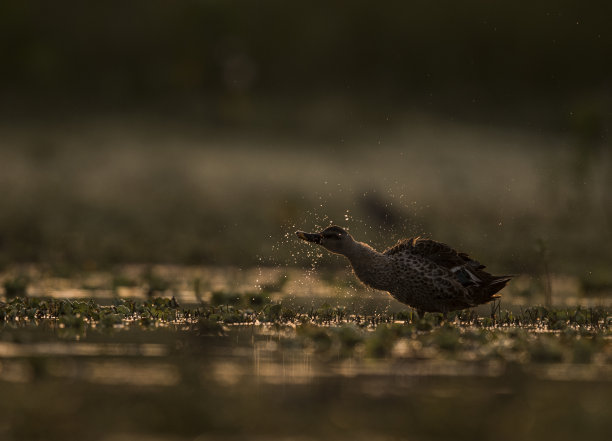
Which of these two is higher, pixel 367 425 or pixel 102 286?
pixel 102 286

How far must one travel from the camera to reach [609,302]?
1666cm

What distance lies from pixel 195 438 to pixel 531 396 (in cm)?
293

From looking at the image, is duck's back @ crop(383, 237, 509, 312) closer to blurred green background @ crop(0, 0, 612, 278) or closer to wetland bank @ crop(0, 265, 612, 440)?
wetland bank @ crop(0, 265, 612, 440)

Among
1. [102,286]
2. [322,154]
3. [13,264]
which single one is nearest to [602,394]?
[102,286]

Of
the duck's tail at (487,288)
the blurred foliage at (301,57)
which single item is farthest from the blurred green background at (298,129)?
the duck's tail at (487,288)

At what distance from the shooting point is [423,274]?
1365cm

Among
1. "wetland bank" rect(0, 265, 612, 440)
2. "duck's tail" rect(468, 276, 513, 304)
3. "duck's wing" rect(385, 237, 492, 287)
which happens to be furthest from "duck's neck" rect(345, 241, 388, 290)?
"duck's tail" rect(468, 276, 513, 304)

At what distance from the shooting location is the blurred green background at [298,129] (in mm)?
26000

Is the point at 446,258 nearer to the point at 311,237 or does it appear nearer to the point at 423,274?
the point at 423,274

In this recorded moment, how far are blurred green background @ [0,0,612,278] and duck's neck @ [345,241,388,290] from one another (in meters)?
2.44

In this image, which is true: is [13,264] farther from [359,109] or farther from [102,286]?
[359,109]

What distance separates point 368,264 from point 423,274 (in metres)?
0.75

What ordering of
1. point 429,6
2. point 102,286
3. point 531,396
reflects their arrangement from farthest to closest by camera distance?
point 429,6 → point 102,286 → point 531,396

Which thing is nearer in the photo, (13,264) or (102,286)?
(102,286)
